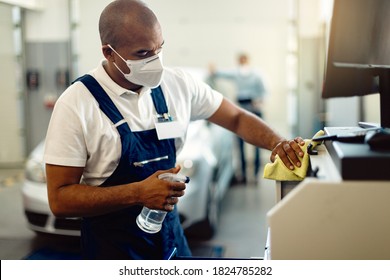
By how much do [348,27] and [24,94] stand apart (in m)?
5.73

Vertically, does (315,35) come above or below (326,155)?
above

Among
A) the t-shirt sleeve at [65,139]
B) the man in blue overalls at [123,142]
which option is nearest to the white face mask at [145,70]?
the man in blue overalls at [123,142]

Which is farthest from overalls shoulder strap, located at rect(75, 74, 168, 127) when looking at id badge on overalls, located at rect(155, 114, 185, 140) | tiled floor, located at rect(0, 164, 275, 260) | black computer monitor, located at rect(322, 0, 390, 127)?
tiled floor, located at rect(0, 164, 275, 260)

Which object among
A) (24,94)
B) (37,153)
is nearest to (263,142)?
(37,153)

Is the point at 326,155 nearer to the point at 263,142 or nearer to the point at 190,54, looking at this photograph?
the point at 263,142

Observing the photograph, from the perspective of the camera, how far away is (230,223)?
3971mm

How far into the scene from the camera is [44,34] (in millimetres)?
5523

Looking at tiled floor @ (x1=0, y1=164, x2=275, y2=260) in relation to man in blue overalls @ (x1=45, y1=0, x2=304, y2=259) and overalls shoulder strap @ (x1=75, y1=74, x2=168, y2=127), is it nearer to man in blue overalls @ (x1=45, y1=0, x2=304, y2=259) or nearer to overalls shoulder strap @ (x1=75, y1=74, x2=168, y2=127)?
man in blue overalls @ (x1=45, y1=0, x2=304, y2=259)

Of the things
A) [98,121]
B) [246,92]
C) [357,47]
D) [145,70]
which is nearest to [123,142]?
[98,121]

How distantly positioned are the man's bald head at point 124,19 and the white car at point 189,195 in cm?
175

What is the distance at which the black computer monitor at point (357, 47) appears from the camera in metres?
1.07

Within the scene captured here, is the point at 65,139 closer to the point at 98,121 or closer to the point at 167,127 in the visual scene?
the point at 98,121

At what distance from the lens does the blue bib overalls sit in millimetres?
1478

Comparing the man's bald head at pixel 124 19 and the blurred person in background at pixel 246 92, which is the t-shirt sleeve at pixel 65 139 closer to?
the man's bald head at pixel 124 19
